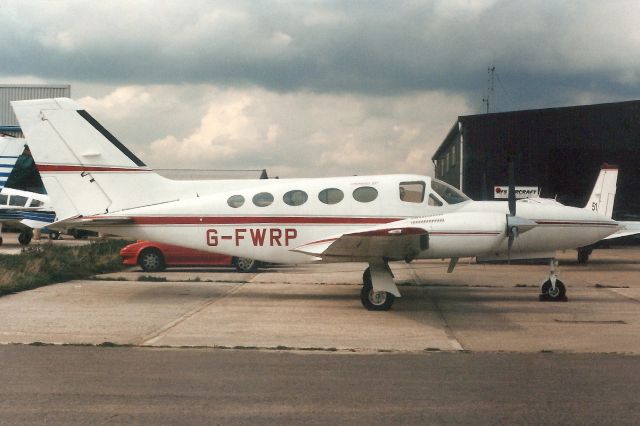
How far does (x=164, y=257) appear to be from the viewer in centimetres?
2134

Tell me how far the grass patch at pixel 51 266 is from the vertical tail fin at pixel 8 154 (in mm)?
2345

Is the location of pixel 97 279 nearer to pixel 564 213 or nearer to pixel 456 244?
pixel 456 244

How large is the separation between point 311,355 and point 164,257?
12.9 meters

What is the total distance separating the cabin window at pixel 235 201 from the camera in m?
14.9

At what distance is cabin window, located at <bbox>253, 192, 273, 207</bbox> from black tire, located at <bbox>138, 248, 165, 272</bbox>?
294 inches

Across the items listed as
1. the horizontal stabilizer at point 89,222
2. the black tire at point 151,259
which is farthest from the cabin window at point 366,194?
the black tire at point 151,259

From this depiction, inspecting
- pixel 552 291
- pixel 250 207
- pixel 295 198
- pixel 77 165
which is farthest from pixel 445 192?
pixel 77 165

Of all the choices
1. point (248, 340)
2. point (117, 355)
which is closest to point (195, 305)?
point (248, 340)

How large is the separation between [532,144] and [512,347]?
31.1 metres

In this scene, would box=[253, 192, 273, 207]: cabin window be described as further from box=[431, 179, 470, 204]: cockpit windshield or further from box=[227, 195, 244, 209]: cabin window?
box=[431, 179, 470, 204]: cockpit windshield

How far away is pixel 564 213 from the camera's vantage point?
48.7ft

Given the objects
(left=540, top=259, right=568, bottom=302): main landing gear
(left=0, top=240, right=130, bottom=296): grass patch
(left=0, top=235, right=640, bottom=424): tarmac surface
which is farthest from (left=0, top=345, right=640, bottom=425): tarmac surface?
(left=0, top=240, right=130, bottom=296): grass patch

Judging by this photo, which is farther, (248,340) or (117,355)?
(248,340)

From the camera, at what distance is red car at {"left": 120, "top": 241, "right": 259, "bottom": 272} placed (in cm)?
2128
